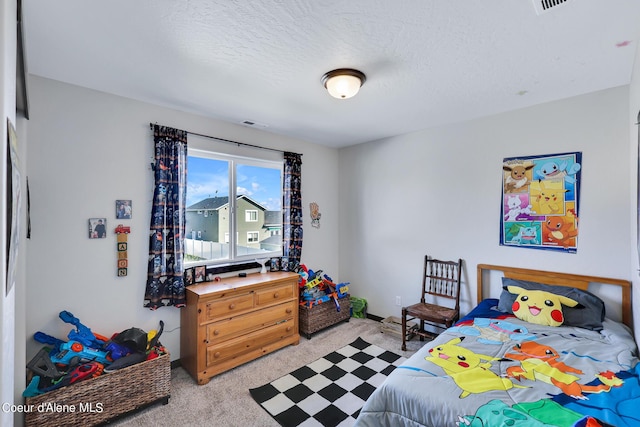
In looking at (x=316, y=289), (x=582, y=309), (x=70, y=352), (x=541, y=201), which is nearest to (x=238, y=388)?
(x=70, y=352)

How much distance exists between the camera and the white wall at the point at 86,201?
2.10 metres

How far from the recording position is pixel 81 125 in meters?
2.28

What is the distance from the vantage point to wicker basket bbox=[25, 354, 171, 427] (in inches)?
69.1

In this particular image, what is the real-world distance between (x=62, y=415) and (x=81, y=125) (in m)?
2.07

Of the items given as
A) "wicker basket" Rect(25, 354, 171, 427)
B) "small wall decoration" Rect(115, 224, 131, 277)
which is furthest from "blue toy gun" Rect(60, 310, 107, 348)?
"small wall decoration" Rect(115, 224, 131, 277)

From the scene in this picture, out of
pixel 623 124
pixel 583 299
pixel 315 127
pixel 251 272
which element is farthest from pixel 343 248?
pixel 623 124

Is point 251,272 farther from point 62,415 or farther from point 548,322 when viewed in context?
point 548,322

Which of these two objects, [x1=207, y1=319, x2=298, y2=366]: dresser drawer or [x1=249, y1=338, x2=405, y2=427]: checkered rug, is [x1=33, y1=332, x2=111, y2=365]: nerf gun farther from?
[x1=249, y1=338, x2=405, y2=427]: checkered rug

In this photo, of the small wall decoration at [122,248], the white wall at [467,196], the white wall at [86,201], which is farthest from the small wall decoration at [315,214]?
the small wall decoration at [122,248]

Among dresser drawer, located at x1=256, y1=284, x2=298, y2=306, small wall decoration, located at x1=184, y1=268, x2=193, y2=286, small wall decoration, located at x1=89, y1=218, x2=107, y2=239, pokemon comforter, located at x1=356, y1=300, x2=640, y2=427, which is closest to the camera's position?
pokemon comforter, located at x1=356, y1=300, x2=640, y2=427

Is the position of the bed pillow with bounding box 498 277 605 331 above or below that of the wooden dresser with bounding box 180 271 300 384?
above

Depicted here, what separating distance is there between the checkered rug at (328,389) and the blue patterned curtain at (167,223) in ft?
3.90

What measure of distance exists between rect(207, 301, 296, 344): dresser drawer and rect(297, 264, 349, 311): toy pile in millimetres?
257

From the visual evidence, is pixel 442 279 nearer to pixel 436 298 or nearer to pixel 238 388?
pixel 436 298
